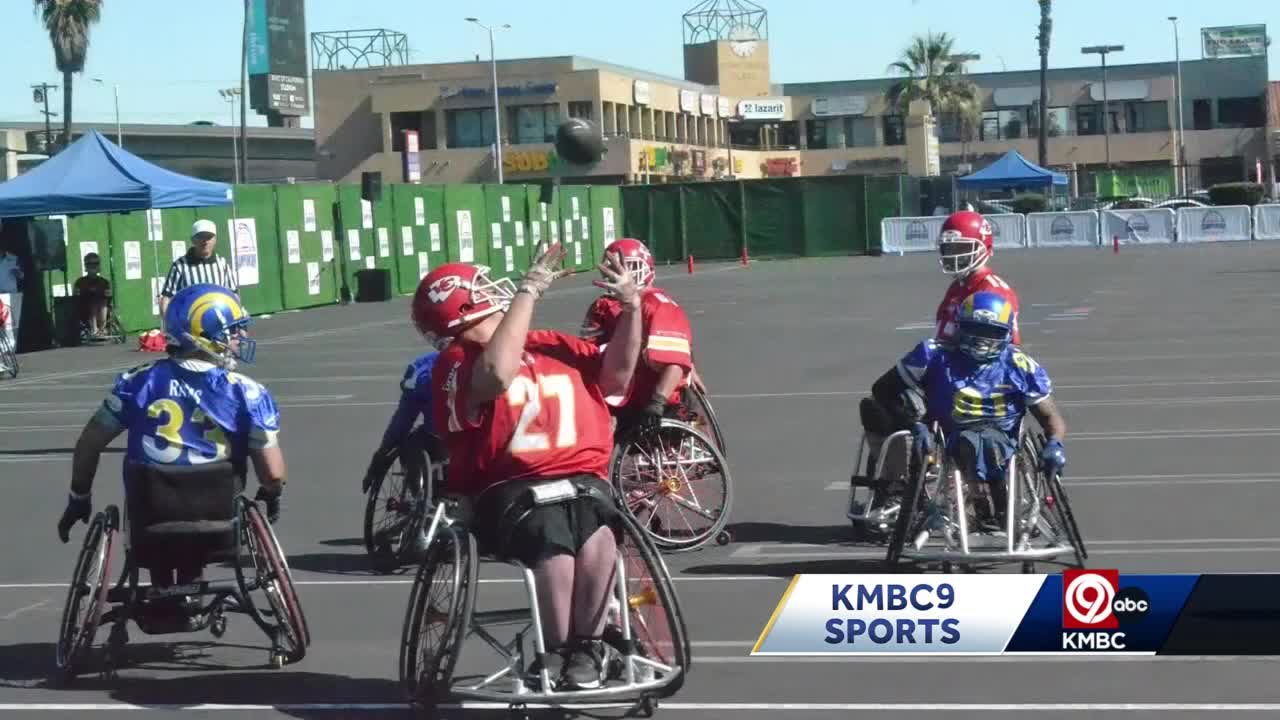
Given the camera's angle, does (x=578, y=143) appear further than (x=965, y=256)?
Yes

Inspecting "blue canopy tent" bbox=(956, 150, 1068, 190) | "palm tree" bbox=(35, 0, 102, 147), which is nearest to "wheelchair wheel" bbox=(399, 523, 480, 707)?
"blue canopy tent" bbox=(956, 150, 1068, 190)

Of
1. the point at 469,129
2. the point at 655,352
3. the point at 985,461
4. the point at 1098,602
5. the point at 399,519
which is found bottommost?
the point at 399,519

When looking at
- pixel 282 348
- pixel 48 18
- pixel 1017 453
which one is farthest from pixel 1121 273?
pixel 48 18

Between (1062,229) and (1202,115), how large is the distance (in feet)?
150

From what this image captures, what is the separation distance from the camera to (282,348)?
28469 mm

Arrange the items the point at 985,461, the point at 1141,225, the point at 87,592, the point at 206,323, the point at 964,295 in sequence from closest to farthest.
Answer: the point at 87,592 → the point at 206,323 → the point at 985,461 → the point at 964,295 → the point at 1141,225

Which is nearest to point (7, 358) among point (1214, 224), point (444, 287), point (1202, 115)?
point (444, 287)

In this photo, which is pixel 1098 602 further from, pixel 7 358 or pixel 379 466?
pixel 7 358

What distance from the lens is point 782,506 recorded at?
11.7m

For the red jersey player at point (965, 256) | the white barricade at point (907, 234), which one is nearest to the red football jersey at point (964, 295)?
the red jersey player at point (965, 256)

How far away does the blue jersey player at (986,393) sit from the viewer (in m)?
8.59

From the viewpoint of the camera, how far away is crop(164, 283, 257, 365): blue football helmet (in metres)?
7.58

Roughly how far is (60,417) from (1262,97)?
304 feet

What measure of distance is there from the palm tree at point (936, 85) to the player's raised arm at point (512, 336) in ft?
323
